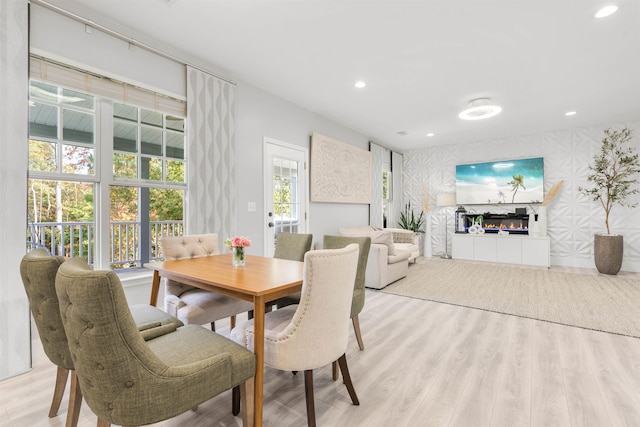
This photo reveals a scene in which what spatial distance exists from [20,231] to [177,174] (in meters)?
1.30

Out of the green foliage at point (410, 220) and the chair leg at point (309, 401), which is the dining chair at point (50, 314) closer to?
the chair leg at point (309, 401)

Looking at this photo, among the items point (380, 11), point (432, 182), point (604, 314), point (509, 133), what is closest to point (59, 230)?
Answer: point (380, 11)

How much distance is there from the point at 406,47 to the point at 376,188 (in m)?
3.80

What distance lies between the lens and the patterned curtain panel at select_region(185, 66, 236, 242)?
307 cm

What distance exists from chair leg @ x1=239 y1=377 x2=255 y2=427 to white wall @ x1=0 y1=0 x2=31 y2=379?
188cm

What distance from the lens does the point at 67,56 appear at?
230 centimetres

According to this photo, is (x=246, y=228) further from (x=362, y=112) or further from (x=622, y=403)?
(x=622, y=403)

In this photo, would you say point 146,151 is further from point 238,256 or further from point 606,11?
point 606,11

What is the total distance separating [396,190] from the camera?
755 centimetres

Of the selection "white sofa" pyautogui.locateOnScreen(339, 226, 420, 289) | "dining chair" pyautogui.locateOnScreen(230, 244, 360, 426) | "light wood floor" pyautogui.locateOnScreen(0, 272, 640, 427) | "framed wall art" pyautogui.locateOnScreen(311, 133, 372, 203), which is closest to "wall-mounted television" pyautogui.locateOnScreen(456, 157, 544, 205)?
"framed wall art" pyautogui.locateOnScreen(311, 133, 372, 203)

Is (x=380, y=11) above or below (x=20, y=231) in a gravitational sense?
above

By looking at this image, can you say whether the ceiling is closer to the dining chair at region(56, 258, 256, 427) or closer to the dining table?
the dining table

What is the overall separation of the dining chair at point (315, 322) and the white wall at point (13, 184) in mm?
1758

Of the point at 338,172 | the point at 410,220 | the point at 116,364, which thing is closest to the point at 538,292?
the point at 338,172
